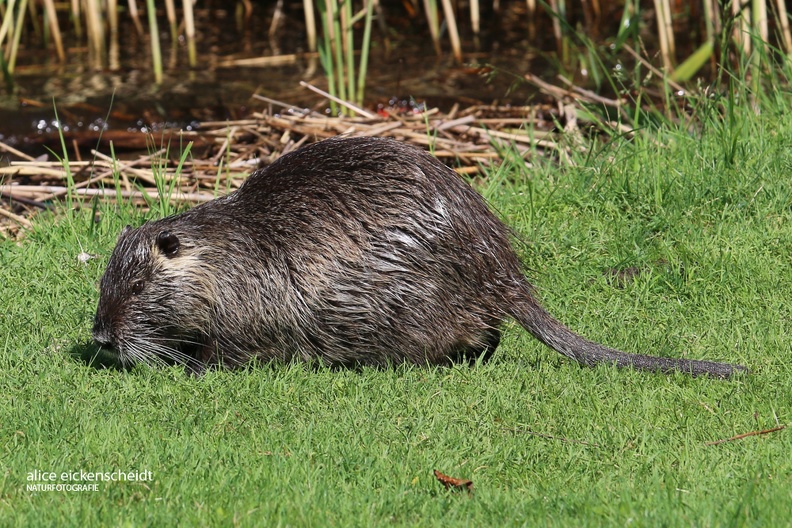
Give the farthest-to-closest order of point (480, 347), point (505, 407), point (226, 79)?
1. point (226, 79)
2. point (480, 347)
3. point (505, 407)

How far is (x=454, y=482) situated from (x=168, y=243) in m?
1.41

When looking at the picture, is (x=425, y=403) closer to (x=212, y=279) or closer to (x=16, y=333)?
(x=212, y=279)

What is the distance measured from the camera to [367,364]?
3.72m

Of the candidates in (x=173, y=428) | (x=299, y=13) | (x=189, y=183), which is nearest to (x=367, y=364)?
(x=173, y=428)

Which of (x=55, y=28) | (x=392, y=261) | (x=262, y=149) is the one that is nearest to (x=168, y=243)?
(x=392, y=261)

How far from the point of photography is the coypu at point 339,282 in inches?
142

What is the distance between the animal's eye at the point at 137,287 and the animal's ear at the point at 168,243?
130 mm

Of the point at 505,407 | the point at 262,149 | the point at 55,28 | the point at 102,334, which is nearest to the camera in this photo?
the point at 505,407

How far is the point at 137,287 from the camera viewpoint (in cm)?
367

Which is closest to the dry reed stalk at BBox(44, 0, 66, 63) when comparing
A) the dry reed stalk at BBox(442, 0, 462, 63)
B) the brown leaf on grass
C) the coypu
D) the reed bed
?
the reed bed

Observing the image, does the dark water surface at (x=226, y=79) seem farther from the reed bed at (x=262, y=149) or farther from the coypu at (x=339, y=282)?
the coypu at (x=339, y=282)

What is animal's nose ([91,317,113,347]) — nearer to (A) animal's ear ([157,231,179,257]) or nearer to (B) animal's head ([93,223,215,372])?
(B) animal's head ([93,223,215,372])

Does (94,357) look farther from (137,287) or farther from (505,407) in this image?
(505,407)

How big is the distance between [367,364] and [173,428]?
80cm
